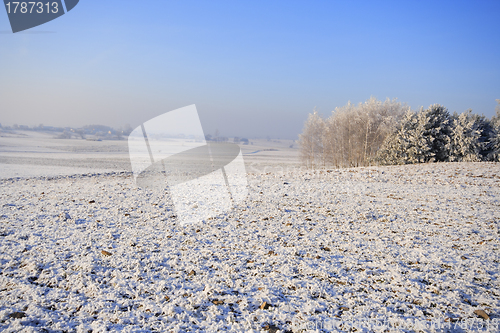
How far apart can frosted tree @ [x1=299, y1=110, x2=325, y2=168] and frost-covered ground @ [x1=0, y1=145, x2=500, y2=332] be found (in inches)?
1080

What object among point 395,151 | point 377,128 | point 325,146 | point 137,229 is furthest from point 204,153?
point 137,229

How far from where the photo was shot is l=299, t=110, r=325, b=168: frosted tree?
3580 centimetres

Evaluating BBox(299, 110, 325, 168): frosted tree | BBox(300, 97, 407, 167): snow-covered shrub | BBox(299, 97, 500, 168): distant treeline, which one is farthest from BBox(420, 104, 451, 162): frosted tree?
BBox(299, 110, 325, 168): frosted tree

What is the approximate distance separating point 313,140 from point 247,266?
33520 mm

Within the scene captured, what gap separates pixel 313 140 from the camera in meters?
36.5

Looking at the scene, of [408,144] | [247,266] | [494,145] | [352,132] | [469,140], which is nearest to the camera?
[247,266]

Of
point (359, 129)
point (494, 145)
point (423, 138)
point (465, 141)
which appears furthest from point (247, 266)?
point (359, 129)

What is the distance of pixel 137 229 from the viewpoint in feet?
20.7

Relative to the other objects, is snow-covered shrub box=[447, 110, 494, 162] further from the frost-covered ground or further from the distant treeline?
the frost-covered ground

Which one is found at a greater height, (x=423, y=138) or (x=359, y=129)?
(x=359, y=129)

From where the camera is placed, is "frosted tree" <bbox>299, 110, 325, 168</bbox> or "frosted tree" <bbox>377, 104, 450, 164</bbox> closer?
"frosted tree" <bbox>377, 104, 450, 164</bbox>

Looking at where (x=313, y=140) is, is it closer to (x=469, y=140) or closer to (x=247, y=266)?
(x=469, y=140)

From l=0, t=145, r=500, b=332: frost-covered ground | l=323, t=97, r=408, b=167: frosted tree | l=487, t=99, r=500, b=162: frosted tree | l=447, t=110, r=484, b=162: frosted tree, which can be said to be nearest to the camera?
l=0, t=145, r=500, b=332: frost-covered ground

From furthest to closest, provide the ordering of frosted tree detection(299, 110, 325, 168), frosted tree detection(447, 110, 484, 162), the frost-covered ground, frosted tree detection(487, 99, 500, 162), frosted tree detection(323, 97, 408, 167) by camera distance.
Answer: frosted tree detection(299, 110, 325, 168), frosted tree detection(323, 97, 408, 167), frosted tree detection(487, 99, 500, 162), frosted tree detection(447, 110, 484, 162), the frost-covered ground
